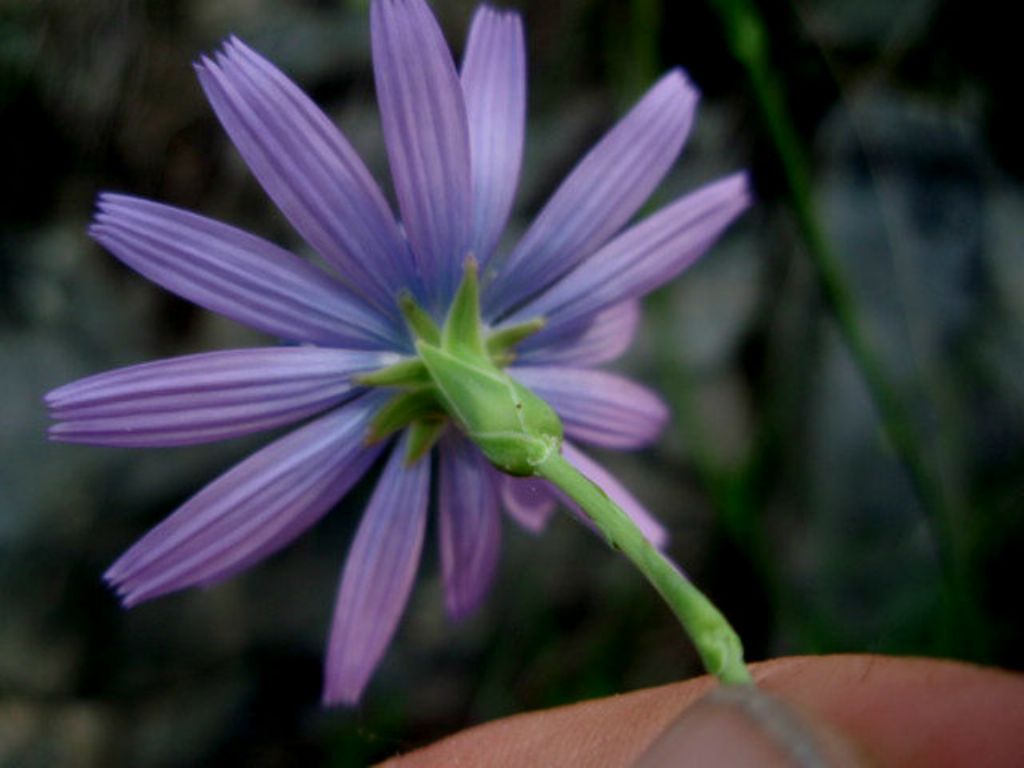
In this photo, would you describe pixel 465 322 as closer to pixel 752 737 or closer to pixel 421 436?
pixel 421 436

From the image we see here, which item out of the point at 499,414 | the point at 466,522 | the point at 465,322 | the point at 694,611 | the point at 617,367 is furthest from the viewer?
the point at 617,367

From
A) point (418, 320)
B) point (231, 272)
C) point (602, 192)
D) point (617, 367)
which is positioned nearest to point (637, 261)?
point (602, 192)

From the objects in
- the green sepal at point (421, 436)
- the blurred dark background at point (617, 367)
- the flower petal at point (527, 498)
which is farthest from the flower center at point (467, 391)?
the blurred dark background at point (617, 367)

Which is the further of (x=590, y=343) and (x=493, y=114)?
(x=590, y=343)

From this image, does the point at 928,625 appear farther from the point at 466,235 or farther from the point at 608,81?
the point at 466,235

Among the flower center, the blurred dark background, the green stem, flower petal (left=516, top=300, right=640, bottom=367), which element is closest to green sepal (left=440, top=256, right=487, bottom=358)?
the flower center

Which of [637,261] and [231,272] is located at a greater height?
[231,272]

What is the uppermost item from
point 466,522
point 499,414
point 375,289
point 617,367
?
point 375,289

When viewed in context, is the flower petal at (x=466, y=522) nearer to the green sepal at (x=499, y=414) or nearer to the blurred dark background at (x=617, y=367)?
the green sepal at (x=499, y=414)

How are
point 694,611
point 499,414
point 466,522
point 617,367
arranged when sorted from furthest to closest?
point 617,367
point 466,522
point 499,414
point 694,611
